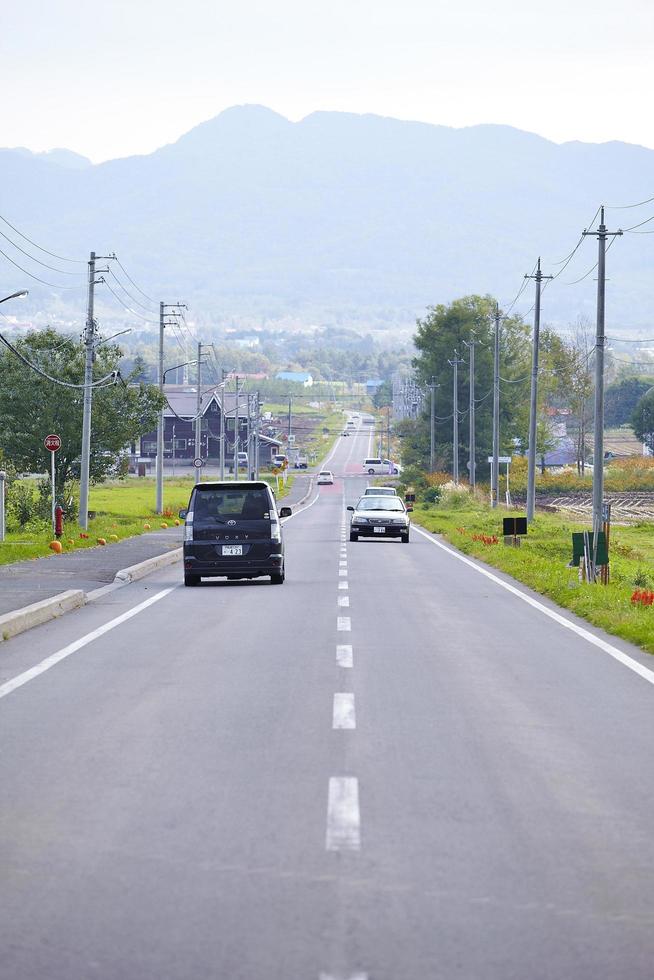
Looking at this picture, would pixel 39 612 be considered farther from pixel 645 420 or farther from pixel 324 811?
pixel 645 420

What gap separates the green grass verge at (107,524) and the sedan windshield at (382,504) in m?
7.66

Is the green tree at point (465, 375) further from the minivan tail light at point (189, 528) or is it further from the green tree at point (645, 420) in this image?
the minivan tail light at point (189, 528)

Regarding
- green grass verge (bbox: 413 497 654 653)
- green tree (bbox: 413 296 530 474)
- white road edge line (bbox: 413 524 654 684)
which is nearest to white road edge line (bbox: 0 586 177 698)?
white road edge line (bbox: 413 524 654 684)

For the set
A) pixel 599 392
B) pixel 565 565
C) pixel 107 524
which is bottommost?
pixel 107 524

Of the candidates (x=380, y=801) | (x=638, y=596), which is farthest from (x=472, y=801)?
(x=638, y=596)

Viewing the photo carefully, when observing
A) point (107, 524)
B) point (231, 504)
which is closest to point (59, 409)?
point (107, 524)

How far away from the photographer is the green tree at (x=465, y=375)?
116688 millimetres

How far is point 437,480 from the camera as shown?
109 meters

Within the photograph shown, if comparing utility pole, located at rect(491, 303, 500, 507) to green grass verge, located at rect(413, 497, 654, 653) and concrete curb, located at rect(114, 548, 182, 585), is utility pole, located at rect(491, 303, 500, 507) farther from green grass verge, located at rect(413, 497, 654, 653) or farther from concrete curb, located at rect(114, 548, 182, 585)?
concrete curb, located at rect(114, 548, 182, 585)

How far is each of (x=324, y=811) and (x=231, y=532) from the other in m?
17.8

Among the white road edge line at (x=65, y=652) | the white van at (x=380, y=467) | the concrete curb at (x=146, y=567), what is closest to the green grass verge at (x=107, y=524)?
the concrete curb at (x=146, y=567)

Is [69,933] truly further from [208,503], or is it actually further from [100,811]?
[208,503]

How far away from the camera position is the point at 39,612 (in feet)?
60.8

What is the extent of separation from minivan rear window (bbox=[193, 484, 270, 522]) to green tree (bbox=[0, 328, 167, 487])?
3387cm
